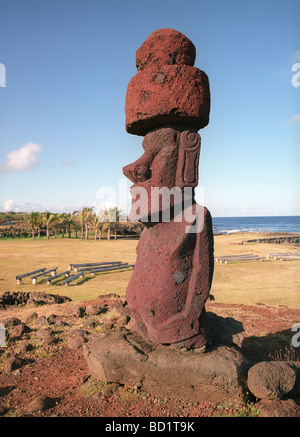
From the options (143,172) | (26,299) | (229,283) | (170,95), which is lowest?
(229,283)

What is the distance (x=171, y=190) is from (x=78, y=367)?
3353 millimetres

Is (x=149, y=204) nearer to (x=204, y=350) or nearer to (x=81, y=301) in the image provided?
(x=204, y=350)

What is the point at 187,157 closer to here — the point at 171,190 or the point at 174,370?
the point at 171,190

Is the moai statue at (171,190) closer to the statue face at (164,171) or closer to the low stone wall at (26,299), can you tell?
the statue face at (164,171)

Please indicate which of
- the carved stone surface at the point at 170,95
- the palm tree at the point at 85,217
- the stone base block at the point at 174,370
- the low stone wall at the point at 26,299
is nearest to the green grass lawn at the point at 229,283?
the low stone wall at the point at 26,299

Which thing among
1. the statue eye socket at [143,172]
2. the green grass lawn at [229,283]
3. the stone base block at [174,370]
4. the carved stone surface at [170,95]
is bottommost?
the green grass lawn at [229,283]

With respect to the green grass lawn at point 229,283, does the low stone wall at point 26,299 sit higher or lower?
higher

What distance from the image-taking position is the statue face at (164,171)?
4336 millimetres

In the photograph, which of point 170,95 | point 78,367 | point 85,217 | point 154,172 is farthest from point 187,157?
point 85,217

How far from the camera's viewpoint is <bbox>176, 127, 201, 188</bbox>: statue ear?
434 centimetres

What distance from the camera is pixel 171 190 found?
4395 mm

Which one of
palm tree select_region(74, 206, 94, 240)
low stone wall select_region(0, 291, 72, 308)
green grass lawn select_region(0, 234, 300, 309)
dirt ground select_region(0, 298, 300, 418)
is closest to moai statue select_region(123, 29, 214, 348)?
dirt ground select_region(0, 298, 300, 418)

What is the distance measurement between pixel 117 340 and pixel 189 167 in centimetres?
274

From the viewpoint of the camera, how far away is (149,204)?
170 inches
